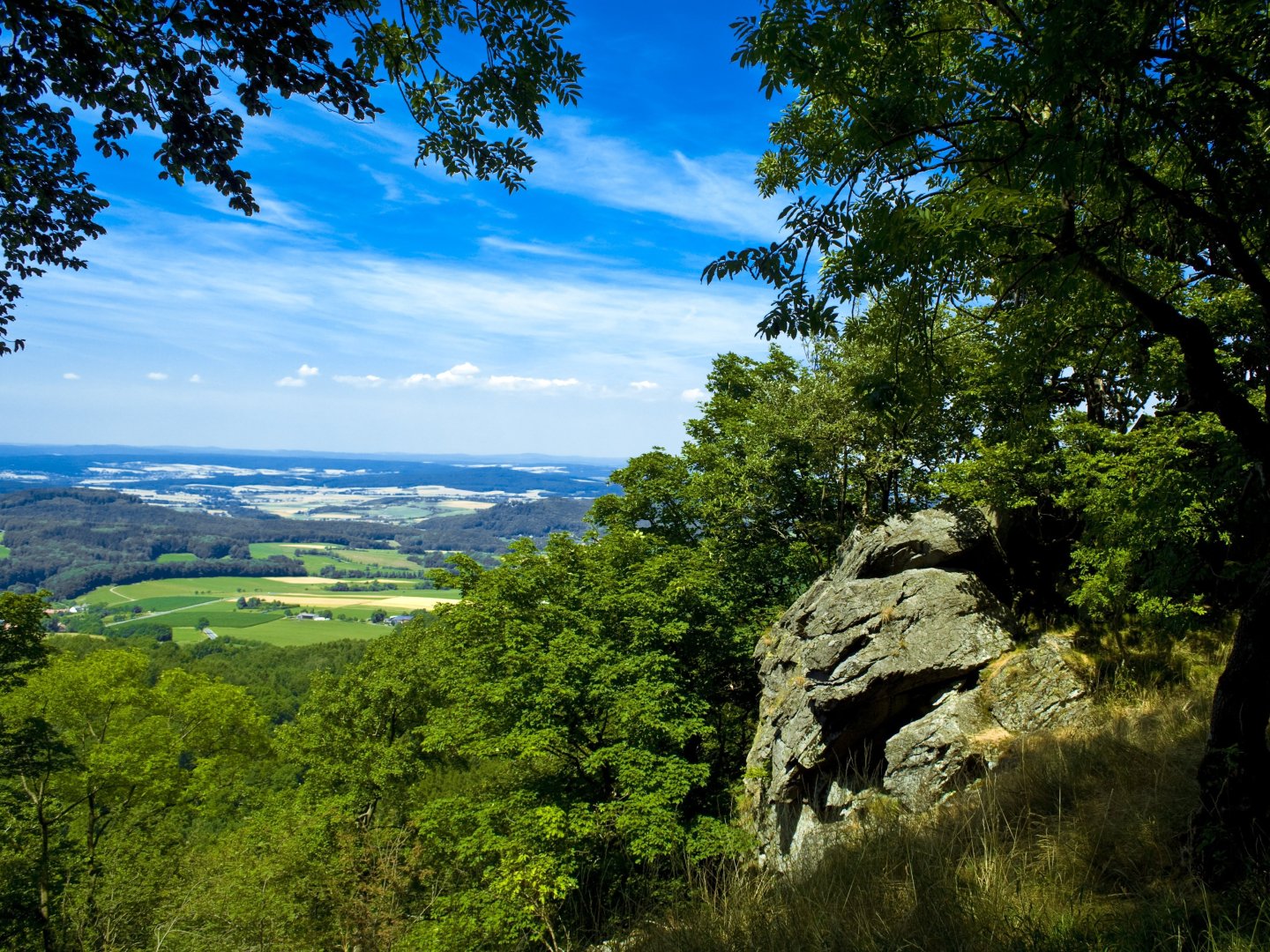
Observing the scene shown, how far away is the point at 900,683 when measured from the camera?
10906 millimetres

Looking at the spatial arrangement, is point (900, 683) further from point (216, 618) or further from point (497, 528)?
point (497, 528)

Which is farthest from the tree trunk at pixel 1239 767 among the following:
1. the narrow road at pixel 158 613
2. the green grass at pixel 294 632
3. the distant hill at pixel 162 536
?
the distant hill at pixel 162 536

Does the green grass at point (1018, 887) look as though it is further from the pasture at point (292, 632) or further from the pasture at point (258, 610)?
the pasture at point (292, 632)

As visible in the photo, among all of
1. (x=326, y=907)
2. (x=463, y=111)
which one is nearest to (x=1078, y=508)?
(x=463, y=111)

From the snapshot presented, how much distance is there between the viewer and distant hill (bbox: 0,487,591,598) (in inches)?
4601

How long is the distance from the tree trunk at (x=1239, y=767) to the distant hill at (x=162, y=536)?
11876cm

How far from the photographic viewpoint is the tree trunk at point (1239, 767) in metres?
3.32

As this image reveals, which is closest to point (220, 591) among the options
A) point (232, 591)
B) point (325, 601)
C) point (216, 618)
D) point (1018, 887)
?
point (232, 591)

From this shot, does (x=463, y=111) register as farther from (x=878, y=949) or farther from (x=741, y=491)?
(x=741, y=491)

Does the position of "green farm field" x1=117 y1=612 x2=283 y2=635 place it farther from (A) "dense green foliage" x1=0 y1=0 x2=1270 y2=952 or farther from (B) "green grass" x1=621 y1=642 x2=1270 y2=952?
(B) "green grass" x1=621 y1=642 x2=1270 y2=952

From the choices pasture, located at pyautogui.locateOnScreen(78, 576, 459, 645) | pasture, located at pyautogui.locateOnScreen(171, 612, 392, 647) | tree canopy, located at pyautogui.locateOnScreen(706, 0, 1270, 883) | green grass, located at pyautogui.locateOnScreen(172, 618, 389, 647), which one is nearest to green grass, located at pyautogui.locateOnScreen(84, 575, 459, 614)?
pasture, located at pyautogui.locateOnScreen(78, 576, 459, 645)

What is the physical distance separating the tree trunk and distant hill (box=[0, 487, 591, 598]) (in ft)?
390

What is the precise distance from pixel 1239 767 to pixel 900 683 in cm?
787

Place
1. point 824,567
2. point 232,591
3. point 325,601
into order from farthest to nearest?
point 232,591 < point 325,601 < point 824,567
